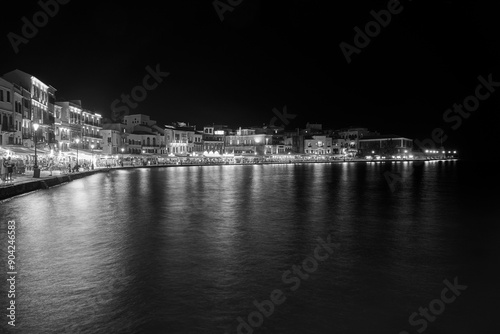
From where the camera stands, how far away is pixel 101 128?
72.4 metres

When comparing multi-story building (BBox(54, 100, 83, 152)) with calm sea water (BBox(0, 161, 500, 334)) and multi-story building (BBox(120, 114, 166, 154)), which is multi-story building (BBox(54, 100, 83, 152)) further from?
calm sea water (BBox(0, 161, 500, 334))

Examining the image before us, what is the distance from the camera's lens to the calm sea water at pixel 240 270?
6.26m

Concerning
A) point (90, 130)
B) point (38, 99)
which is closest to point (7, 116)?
point (38, 99)

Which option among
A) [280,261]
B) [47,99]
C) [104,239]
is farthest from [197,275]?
[47,99]

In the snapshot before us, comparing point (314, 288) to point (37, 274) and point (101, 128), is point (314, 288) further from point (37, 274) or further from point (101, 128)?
point (101, 128)

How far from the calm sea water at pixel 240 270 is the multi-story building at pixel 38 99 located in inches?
1226

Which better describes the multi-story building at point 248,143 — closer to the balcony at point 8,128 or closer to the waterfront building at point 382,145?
the waterfront building at point 382,145

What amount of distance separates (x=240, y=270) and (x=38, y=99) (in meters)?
46.1

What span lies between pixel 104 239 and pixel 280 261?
222 inches

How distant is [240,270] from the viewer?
880 centimetres

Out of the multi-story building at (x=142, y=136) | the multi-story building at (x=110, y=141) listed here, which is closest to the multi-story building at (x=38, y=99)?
the multi-story building at (x=110, y=141)

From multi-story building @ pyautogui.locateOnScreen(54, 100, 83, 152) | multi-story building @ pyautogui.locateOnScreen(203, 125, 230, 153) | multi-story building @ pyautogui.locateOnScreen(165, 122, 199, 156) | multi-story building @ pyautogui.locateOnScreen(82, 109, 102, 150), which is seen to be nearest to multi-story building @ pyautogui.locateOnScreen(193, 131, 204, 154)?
multi-story building @ pyautogui.locateOnScreen(165, 122, 199, 156)

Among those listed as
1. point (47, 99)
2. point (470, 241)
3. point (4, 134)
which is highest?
point (47, 99)

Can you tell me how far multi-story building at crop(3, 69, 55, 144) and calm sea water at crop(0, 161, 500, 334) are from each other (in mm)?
31146
